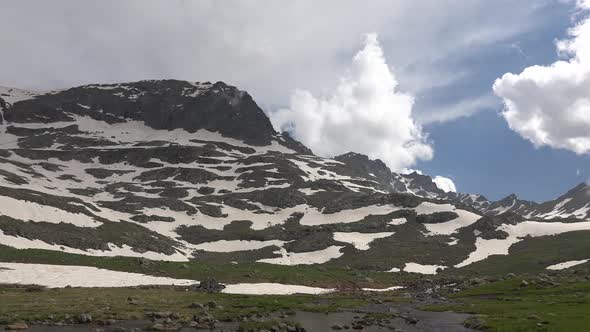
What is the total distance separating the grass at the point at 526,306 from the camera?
39.1 m

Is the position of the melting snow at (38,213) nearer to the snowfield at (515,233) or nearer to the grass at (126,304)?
the grass at (126,304)

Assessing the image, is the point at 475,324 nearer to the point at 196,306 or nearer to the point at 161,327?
the point at 161,327

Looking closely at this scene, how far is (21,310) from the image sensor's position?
42094mm

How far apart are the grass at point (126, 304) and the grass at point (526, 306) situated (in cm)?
1548

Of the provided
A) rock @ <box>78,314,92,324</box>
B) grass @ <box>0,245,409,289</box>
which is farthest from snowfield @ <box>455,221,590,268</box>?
rock @ <box>78,314,92,324</box>

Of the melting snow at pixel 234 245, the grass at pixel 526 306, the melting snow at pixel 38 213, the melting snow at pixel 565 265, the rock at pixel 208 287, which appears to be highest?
the melting snow at pixel 38 213

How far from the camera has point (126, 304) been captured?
165 feet

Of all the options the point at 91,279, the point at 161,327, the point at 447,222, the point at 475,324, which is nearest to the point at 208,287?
the point at 91,279

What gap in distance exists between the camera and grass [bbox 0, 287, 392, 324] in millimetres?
42000

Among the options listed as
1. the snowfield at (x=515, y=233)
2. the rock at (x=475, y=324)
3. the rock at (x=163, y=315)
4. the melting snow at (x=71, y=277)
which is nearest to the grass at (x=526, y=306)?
the rock at (x=475, y=324)

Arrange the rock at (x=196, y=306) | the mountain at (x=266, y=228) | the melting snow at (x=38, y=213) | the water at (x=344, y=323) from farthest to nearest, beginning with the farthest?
the mountain at (x=266, y=228) → the melting snow at (x=38, y=213) → the rock at (x=196, y=306) → the water at (x=344, y=323)

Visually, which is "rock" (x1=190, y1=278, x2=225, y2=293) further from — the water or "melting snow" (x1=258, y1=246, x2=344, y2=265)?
"melting snow" (x1=258, y1=246, x2=344, y2=265)

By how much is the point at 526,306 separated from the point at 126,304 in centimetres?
4464

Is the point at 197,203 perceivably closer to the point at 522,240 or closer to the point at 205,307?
the point at 522,240
